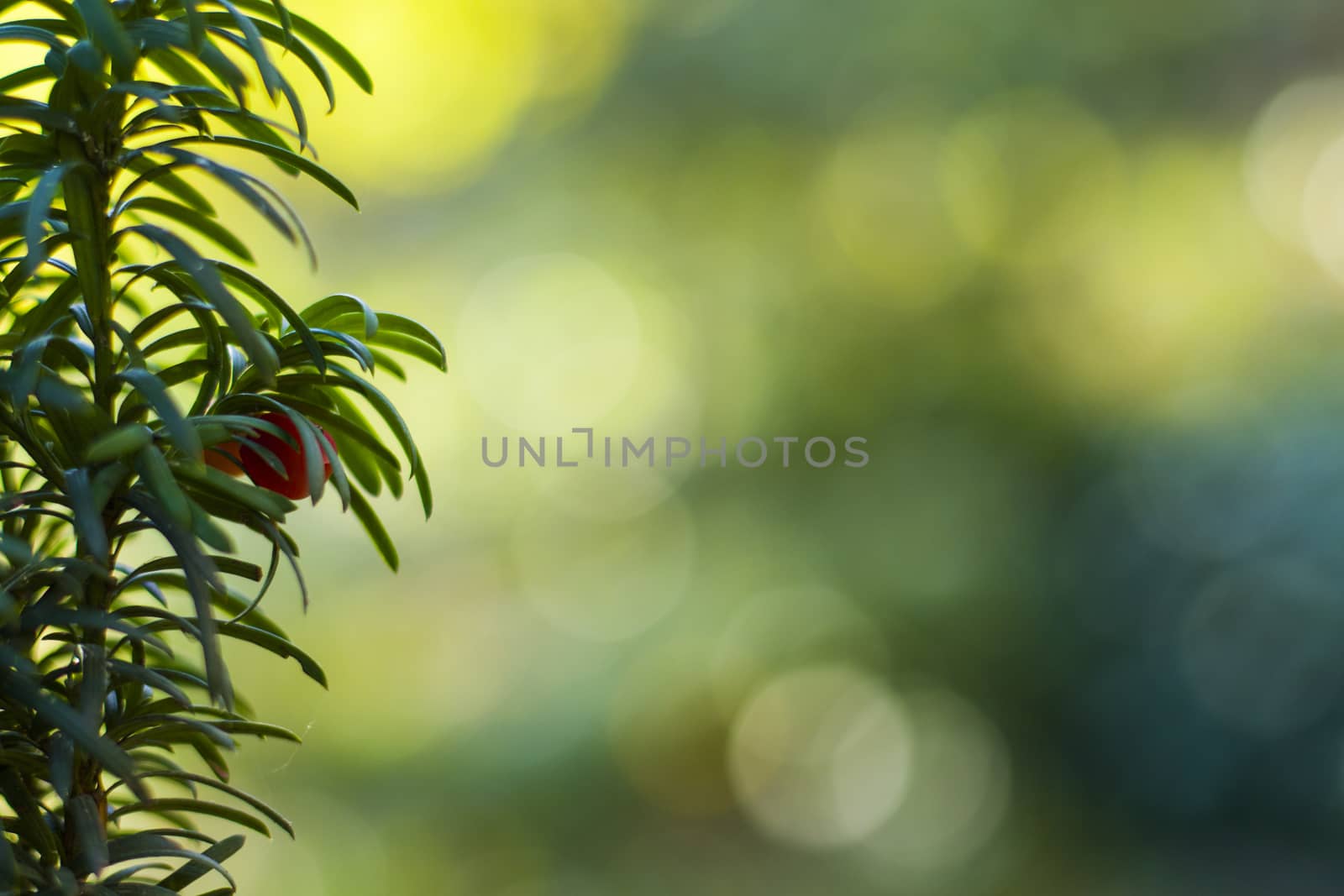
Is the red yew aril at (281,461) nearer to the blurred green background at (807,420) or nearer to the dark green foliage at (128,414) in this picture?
the dark green foliage at (128,414)

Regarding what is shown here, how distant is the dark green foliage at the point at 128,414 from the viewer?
37 centimetres

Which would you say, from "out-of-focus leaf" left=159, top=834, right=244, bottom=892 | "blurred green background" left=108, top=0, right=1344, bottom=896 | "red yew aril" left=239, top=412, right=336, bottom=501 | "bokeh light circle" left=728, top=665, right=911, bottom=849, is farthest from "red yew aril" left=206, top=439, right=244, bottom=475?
"bokeh light circle" left=728, top=665, right=911, bottom=849

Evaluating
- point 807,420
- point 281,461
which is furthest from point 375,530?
point 807,420

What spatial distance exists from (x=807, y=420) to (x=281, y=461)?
1.77 meters

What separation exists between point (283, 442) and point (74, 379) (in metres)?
0.49

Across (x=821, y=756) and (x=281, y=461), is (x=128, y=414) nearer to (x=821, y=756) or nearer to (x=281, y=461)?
(x=281, y=461)

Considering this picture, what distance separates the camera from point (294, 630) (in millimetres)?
2127

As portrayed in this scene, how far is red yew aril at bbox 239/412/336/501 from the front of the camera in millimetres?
461

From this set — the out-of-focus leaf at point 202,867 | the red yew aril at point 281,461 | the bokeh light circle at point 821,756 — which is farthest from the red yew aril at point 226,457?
the bokeh light circle at point 821,756

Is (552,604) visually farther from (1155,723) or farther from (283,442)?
(283,442)

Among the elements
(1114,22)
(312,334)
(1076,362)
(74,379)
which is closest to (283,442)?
(312,334)

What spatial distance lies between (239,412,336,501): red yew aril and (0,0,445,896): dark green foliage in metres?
0.01

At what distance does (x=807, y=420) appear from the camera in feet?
7.05

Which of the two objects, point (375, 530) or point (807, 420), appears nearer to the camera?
point (375, 530)
